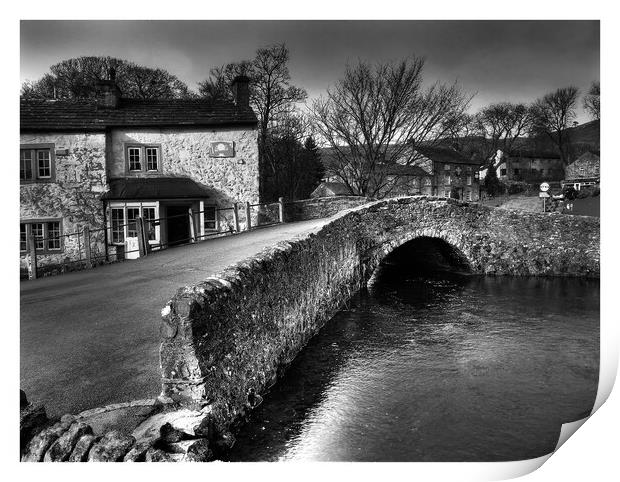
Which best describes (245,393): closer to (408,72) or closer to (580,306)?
(408,72)

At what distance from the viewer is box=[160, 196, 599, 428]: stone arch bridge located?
2434 millimetres

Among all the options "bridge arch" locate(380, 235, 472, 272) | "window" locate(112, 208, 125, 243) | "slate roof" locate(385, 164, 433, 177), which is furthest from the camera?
"bridge arch" locate(380, 235, 472, 272)

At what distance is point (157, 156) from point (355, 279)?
4997 mm

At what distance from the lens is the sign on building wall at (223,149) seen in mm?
10258

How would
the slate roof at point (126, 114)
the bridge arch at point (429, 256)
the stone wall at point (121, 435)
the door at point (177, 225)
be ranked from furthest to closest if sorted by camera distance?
the door at point (177, 225) → the bridge arch at point (429, 256) → the slate roof at point (126, 114) → the stone wall at point (121, 435)

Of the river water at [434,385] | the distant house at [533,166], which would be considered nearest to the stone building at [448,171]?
the distant house at [533,166]

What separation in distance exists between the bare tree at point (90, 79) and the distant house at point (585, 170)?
299cm

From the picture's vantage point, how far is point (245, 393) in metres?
3.10

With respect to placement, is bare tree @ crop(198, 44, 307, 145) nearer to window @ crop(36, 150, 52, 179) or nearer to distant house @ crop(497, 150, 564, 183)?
window @ crop(36, 150, 52, 179)

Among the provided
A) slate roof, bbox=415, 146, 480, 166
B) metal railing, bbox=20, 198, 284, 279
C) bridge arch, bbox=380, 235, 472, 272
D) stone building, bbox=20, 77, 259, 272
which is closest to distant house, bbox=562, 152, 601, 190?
slate roof, bbox=415, 146, 480, 166

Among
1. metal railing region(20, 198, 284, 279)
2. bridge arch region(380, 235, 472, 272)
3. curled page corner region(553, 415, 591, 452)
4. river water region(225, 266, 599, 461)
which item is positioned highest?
metal railing region(20, 198, 284, 279)

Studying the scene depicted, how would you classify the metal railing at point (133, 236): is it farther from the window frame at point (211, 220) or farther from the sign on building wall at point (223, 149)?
the sign on building wall at point (223, 149)

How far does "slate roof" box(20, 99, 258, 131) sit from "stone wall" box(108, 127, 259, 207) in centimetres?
34
